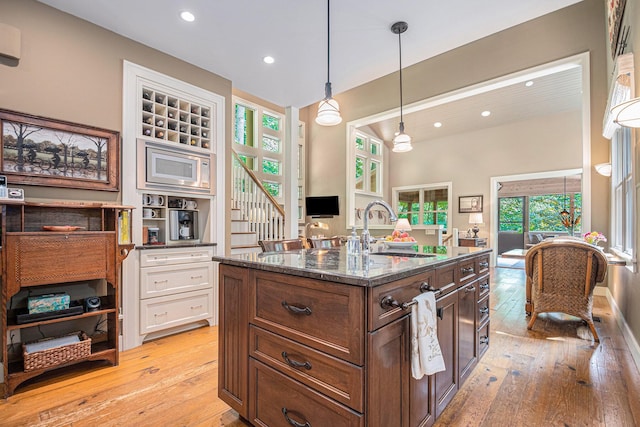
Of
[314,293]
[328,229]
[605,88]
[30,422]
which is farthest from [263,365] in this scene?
[328,229]

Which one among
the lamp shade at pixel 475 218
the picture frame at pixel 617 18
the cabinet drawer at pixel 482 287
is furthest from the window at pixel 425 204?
the cabinet drawer at pixel 482 287

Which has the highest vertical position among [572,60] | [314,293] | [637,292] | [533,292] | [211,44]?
[572,60]

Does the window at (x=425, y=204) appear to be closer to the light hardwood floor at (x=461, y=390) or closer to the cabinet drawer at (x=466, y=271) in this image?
the light hardwood floor at (x=461, y=390)

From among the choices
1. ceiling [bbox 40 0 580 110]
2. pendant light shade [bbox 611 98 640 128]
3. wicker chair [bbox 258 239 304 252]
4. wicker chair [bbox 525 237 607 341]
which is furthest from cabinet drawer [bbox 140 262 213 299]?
pendant light shade [bbox 611 98 640 128]

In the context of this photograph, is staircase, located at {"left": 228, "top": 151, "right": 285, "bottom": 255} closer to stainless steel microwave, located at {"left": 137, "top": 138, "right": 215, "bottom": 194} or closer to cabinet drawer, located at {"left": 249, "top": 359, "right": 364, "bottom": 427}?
stainless steel microwave, located at {"left": 137, "top": 138, "right": 215, "bottom": 194}

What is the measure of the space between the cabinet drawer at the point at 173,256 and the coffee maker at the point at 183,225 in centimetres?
33

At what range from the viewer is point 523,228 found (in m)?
10.1

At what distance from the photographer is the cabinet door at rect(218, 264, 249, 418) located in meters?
1.61

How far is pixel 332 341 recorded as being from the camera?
4.03 feet

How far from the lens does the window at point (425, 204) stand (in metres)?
8.65

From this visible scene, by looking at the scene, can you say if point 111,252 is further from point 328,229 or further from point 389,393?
point 328,229

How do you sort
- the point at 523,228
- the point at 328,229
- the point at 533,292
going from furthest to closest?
1. the point at 523,228
2. the point at 328,229
3. the point at 533,292

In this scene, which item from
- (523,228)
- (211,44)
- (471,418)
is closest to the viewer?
(471,418)

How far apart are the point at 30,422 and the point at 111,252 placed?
1.12m
